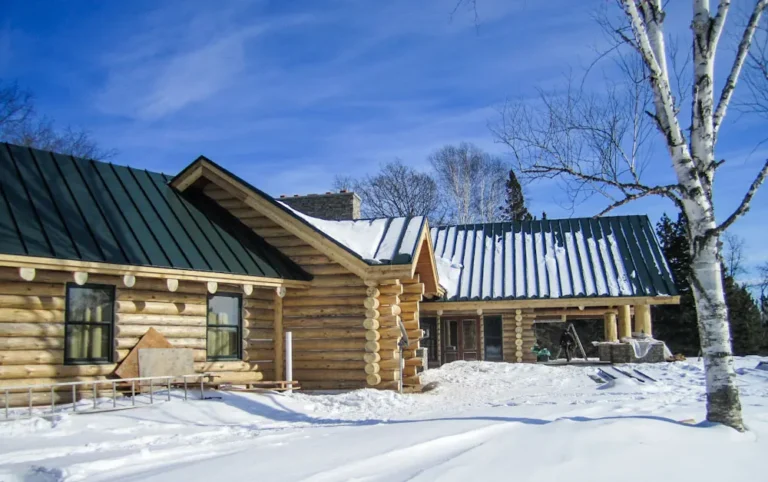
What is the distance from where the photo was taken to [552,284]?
84.6 feet

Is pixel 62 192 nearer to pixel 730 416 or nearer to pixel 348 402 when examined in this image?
pixel 348 402

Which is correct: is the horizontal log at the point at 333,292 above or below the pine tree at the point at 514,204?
below

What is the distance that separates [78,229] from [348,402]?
20.3 feet

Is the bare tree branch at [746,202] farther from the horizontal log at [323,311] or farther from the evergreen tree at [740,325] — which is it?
the evergreen tree at [740,325]

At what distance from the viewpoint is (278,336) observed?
16.1m

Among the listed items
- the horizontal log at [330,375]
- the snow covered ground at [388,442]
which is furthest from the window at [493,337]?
the snow covered ground at [388,442]

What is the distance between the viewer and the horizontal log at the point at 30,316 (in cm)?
1162

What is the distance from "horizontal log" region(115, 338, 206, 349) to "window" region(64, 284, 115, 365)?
0.21 m

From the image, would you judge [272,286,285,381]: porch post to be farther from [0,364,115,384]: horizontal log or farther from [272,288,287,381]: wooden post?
[0,364,115,384]: horizontal log

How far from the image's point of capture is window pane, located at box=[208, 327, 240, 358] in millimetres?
15023

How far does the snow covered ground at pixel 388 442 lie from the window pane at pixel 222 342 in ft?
7.06

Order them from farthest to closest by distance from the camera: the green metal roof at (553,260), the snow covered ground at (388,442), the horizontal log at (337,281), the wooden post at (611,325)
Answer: the wooden post at (611,325), the green metal roof at (553,260), the horizontal log at (337,281), the snow covered ground at (388,442)

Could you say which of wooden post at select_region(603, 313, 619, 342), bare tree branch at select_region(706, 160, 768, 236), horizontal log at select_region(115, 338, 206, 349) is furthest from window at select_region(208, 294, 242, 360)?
wooden post at select_region(603, 313, 619, 342)

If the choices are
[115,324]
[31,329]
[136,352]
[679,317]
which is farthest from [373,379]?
[679,317]
